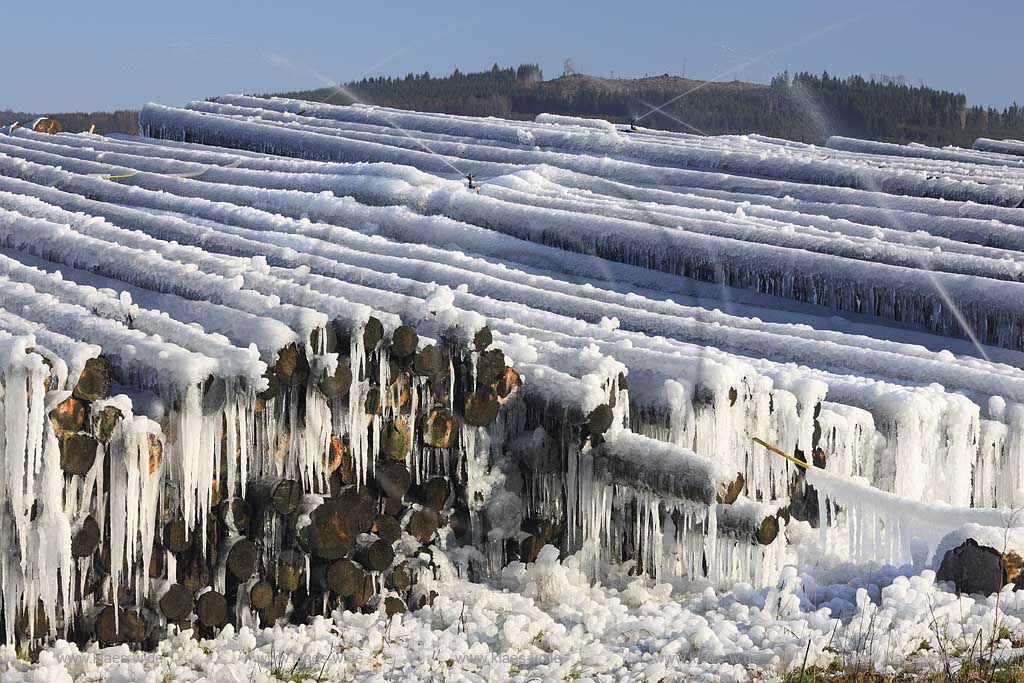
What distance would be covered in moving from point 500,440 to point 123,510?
2.39 meters

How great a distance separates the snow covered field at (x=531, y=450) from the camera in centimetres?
606

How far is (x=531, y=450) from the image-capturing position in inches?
287

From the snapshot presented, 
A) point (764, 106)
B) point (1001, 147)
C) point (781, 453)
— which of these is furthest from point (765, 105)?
point (781, 453)

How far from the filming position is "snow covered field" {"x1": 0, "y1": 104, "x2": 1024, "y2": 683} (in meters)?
6.06

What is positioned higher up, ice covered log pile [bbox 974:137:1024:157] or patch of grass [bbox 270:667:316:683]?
ice covered log pile [bbox 974:137:1024:157]

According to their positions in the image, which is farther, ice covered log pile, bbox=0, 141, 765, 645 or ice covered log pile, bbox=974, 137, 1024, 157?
ice covered log pile, bbox=974, 137, 1024, 157

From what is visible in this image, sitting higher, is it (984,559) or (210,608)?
(984,559)

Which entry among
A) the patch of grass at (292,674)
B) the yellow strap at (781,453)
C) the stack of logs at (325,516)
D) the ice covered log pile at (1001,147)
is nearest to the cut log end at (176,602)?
the stack of logs at (325,516)

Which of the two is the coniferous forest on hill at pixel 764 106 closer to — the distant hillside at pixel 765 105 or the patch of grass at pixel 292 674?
the distant hillside at pixel 765 105

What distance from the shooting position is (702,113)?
45469 millimetres

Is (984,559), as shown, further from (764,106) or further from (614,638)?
(764,106)

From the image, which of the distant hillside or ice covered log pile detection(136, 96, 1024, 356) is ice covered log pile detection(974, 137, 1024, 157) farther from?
the distant hillside

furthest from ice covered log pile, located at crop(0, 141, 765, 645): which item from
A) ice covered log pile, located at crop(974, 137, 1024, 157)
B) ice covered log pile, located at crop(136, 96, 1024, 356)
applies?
ice covered log pile, located at crop(974, 137, 1024, 157)

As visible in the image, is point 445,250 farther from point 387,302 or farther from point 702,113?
point 702,113
